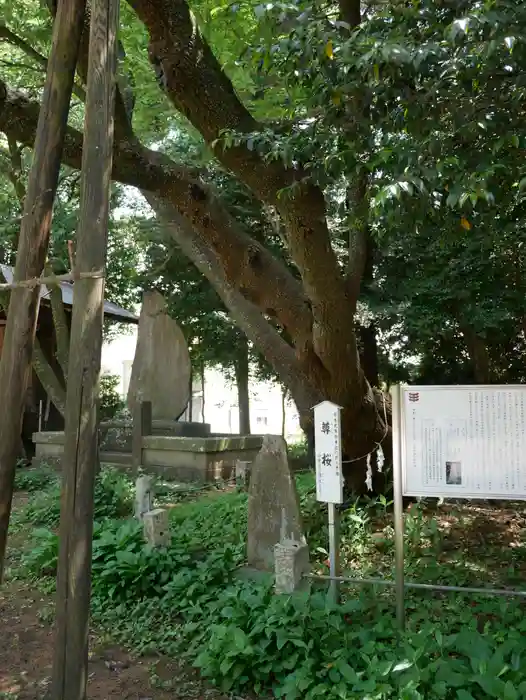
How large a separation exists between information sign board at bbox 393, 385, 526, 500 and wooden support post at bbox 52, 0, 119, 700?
2.43m

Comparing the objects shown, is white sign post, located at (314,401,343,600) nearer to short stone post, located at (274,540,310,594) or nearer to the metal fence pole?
the metal fence pole

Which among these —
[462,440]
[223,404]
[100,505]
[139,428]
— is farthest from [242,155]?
[223,404]

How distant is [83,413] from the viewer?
110 inches

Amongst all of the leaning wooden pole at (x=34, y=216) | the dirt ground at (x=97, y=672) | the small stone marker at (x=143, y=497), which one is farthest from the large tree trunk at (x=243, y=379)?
the leaning wooden pole at (x=34, y=216)

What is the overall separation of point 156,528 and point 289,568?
1754 millimetres

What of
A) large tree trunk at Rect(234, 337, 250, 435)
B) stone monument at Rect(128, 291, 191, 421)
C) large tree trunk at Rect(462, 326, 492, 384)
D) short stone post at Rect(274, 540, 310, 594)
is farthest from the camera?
large tree trunk at Rect(234, 337, 250, 435)

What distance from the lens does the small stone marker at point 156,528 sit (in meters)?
5.97

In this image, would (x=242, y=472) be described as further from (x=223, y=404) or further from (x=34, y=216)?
(x=223, y=404)

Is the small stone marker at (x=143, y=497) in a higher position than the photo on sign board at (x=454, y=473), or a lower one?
lower

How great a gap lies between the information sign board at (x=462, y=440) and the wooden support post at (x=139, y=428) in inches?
291

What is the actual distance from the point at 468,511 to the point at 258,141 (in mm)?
5392

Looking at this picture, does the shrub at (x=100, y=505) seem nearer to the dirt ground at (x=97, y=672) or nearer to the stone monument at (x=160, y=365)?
the dirt ground at (x=97, y=672)

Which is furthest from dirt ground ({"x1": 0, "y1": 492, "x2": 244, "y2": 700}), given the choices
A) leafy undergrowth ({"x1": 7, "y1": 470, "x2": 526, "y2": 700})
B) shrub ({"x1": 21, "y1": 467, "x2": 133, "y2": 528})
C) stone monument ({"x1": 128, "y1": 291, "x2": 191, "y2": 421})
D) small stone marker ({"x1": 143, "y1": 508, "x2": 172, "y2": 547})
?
stone monument ({"x1": 128, "y1": 291, "x2": 191, "y2": 421})

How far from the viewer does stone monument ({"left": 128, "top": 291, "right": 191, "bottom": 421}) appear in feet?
40.8
